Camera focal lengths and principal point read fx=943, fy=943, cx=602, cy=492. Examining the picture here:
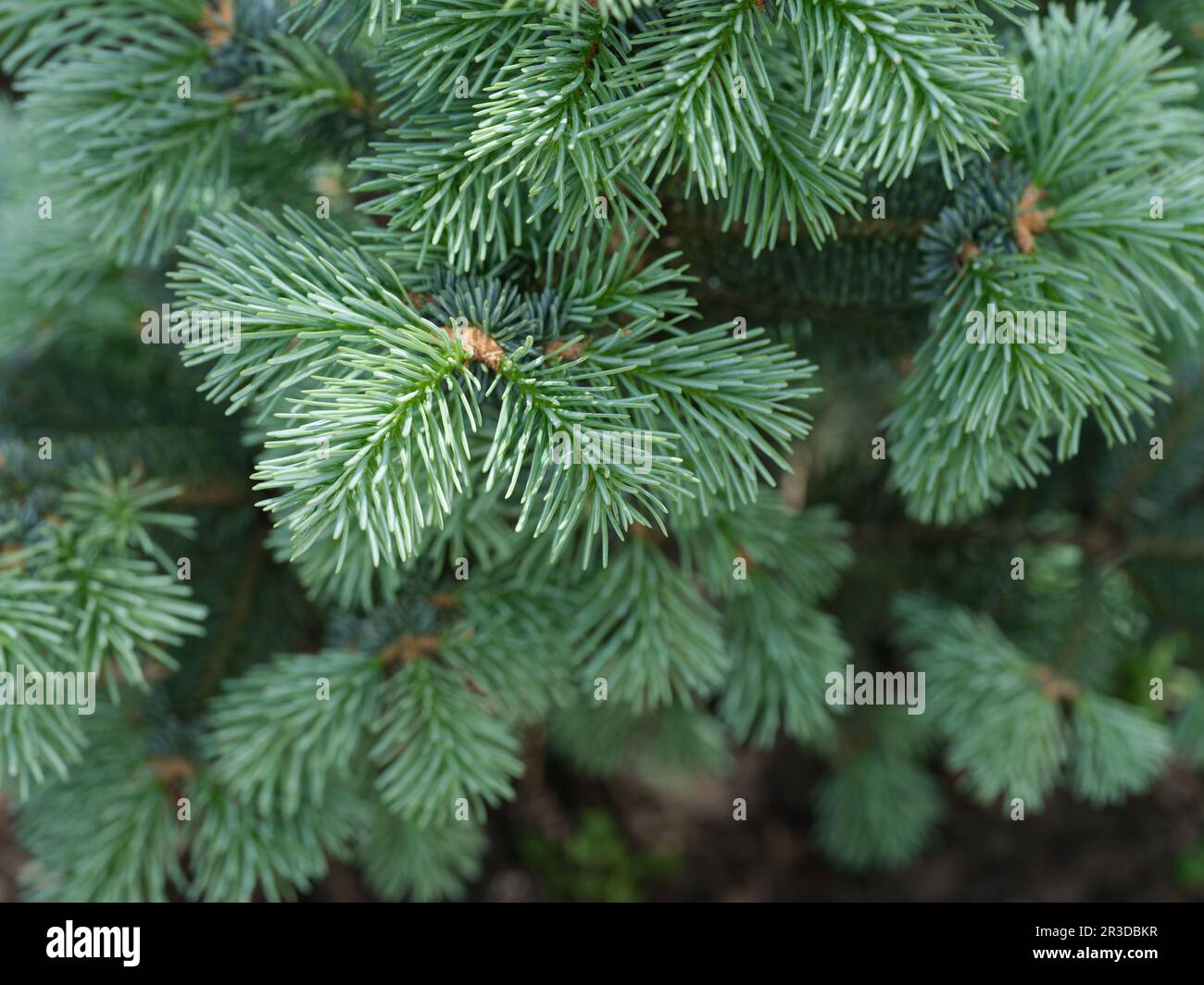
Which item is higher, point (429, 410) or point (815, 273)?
point (815, 273)

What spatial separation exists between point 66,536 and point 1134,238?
629 millimetres

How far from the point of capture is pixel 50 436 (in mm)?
748

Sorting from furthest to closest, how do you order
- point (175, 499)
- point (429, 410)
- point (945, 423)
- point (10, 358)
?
point (10, 358) < point (175, 499) < point (945, 423) < point (429, 410)

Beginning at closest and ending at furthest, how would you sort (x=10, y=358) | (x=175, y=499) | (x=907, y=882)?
(x=175, y=499) → (x=10, y=358) → (x=907, y=882)

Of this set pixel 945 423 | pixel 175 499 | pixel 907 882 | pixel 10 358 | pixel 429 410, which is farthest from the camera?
pixel 907 882

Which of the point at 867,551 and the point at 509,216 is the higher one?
the point at 509,216

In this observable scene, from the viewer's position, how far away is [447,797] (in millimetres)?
575

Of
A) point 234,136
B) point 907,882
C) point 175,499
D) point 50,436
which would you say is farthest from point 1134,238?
point 907,882

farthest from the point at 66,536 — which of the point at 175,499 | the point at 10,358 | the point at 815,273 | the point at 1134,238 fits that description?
the point at 1134,238

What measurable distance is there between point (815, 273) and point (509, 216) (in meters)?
0.20
